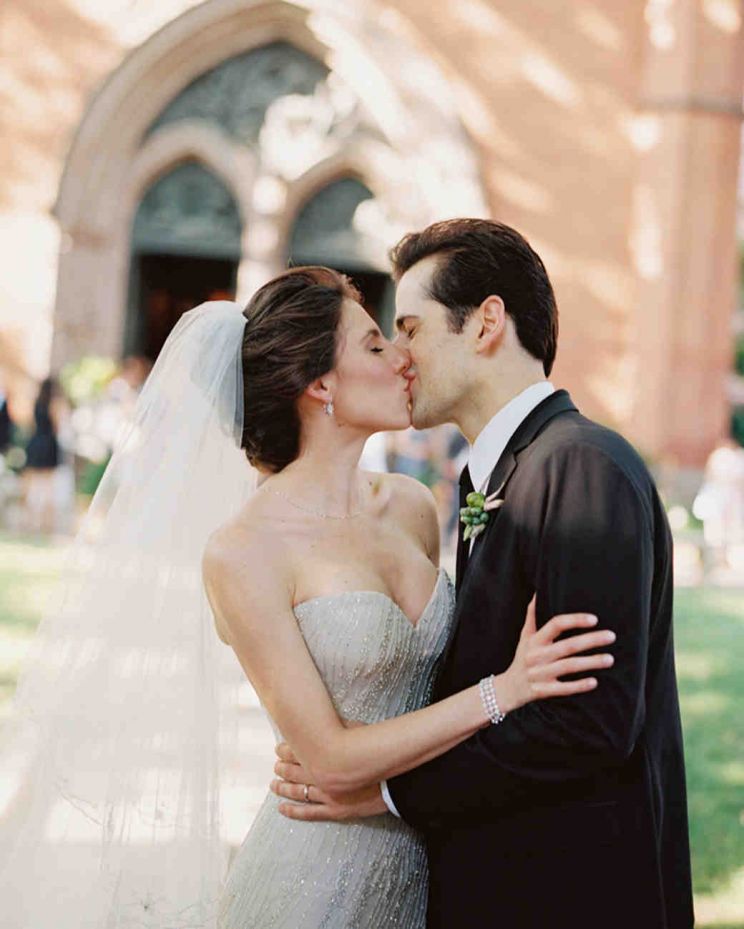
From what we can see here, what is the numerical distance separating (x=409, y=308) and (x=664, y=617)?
3.05 ft

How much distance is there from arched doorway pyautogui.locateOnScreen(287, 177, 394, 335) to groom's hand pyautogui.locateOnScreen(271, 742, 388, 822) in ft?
48.0

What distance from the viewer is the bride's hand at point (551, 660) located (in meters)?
2.39

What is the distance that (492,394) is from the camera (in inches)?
114

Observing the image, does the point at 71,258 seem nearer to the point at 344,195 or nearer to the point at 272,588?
the point at 344,195

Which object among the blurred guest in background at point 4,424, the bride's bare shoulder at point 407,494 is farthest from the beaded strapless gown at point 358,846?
the blurred guest in background at point 4,424

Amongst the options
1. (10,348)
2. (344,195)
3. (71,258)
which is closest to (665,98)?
(344,195)

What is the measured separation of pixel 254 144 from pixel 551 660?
15700mm

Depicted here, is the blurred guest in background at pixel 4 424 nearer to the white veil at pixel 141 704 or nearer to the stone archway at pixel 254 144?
the stone archway at pixel 254 144

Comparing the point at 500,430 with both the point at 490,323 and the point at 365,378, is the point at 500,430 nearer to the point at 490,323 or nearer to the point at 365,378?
the point at 490,323

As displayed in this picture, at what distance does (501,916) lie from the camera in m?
2.59

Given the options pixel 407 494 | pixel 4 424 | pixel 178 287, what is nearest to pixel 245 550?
pixel 407 494

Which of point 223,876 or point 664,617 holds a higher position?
point 664,617

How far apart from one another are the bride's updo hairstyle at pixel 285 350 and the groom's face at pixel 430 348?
20 centimetres

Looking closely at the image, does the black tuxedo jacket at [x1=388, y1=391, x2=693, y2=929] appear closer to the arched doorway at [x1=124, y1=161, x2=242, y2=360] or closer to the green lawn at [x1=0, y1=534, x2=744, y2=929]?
the green lawn at [x1=0, y1=534, x2=744, y2=929]
